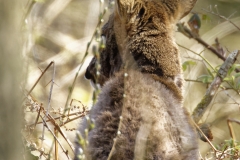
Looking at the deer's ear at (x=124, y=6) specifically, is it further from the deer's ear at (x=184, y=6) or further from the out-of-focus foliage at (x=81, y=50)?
the out-of-focus foliage at (x=81, y=50)

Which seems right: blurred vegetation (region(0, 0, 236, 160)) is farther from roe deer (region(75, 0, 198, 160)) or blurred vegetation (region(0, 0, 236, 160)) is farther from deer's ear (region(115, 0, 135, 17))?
deer's ear (region(115, 0, 135, 17))

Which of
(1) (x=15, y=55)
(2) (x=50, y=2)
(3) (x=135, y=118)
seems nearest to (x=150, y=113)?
(3) (x=135, y=118)

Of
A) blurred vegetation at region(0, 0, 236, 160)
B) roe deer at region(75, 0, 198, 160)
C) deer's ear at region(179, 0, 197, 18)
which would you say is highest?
blurred vegetation at region(0, 0, 236, 160)

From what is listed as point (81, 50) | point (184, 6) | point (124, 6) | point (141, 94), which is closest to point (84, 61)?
point (184, 6)

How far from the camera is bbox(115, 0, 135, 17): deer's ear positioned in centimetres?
317

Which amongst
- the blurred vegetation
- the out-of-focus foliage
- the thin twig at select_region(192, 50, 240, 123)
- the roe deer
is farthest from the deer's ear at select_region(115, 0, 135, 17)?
the out-of-focus foliage

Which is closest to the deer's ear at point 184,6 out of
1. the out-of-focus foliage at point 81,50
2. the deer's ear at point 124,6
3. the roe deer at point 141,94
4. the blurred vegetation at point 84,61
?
the roe deer at point 141,94

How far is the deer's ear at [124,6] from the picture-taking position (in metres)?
3.17

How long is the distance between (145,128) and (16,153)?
1.07m

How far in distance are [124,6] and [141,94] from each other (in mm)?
706

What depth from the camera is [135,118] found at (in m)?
2.66

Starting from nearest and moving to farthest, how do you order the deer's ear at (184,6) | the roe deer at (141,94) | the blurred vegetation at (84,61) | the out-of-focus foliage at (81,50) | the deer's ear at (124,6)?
the roe deer at (141,94) → the deer's ear at (124,6) → the deer's ear at (184,6) → the blurred vegetation at (84,61) → the out-of-focus foliage at (81,50)

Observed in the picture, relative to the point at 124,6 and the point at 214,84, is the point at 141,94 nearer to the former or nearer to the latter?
the point at 124,6

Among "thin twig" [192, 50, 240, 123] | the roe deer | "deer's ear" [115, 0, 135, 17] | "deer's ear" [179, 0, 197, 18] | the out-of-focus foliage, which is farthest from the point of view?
the out-of-focus foliage
